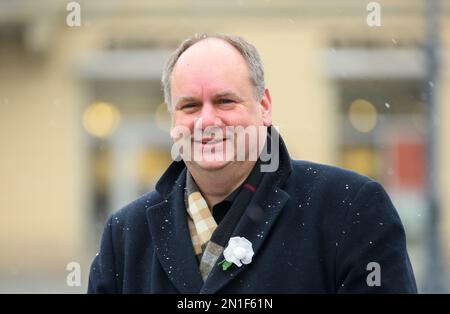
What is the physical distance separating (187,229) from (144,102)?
40.6ft

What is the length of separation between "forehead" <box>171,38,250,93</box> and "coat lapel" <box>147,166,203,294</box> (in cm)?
38

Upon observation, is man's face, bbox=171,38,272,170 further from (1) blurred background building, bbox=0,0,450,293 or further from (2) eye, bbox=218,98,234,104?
(1) blurred background building, bbox=0,0,450,293

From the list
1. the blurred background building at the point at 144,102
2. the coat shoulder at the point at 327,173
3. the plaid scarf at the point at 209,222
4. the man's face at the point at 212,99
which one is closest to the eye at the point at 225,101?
the man's face at the point at 212,99

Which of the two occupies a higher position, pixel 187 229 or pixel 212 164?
pixel 212 164

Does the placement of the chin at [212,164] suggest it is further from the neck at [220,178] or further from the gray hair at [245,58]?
the gray hair at [245,58]

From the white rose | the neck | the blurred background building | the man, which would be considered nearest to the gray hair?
the man

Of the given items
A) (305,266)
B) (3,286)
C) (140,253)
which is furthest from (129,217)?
(3,286)

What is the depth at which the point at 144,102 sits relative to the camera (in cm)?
1512

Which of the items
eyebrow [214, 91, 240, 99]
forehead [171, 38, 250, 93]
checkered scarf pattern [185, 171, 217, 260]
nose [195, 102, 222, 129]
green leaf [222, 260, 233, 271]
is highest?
forehead [171, 38, 250, 93]

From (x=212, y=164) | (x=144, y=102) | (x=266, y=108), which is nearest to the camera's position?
(x=212, y=164)

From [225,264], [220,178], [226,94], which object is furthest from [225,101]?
[225,264]

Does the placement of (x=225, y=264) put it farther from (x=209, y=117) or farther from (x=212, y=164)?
(x=209, y=117)

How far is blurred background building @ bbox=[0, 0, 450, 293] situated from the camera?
14539mm

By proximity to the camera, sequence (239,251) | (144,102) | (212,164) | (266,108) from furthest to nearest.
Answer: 1. (144,102)
2. (266,108)
3. (212,164)
4. (239,251)
